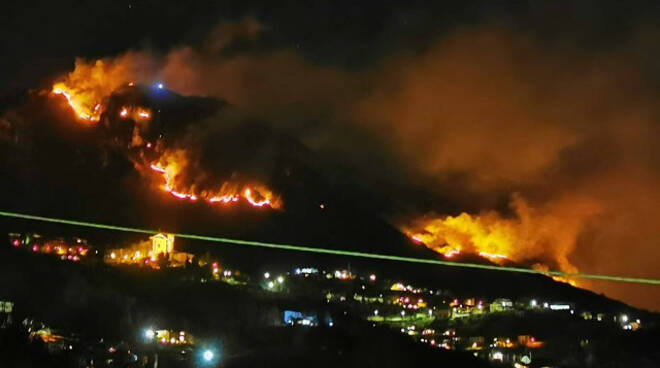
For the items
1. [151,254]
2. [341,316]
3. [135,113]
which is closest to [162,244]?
[151,254]

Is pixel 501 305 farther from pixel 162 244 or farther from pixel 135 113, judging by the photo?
pixel 135 113

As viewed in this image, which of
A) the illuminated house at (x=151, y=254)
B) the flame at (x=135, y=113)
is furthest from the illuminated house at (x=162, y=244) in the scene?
the flame at (x=135, y=113)

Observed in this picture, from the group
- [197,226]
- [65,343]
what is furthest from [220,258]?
→ [65,343]

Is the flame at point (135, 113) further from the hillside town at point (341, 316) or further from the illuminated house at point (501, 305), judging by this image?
the illuminated house at point (501, 305)

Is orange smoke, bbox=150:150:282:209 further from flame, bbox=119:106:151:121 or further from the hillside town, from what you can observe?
the hillside town

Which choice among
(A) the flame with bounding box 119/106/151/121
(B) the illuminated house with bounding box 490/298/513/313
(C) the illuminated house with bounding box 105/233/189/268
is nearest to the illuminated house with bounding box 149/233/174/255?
(C) the illuminated house with bounding box 105/233/189/268

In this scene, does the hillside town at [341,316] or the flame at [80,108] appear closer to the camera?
the hillside town at [341,316]
